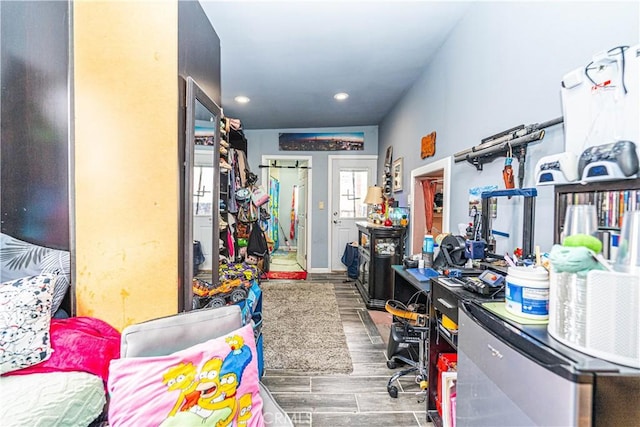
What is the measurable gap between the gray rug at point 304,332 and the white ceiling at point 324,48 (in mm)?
2694

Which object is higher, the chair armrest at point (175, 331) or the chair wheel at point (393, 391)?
the chair armrest at point (175, 331)

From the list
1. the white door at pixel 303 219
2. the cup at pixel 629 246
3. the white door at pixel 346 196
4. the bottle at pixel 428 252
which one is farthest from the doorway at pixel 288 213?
the cup at pixel 629 246

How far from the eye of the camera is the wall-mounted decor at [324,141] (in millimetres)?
5578

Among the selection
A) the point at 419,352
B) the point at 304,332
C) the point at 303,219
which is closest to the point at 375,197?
the point at 303,219

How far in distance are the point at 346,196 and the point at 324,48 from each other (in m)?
3.27

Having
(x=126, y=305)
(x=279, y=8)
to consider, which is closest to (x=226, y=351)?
(x=126, y=305)

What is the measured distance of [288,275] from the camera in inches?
209

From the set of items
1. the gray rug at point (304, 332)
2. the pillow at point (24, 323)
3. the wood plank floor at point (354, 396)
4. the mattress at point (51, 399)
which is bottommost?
the wood plank floor at point (354, 396)

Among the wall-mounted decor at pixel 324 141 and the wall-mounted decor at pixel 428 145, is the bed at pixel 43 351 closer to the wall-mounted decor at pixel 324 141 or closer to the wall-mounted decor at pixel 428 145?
the wall-mounted decor at pixel 428 145

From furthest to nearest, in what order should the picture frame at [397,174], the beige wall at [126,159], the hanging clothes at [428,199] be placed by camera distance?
the picture frame at [397,174]
the hanging clothes at [428,199]
the beige wall at [126,159]

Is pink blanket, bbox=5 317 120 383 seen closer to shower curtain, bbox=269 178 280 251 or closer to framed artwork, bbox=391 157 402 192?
framed artwork, bbox=391 157 402 192

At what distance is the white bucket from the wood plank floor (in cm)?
119

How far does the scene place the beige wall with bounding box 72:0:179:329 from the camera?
4.95 ft

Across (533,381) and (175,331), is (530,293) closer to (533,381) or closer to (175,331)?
(533,381)
